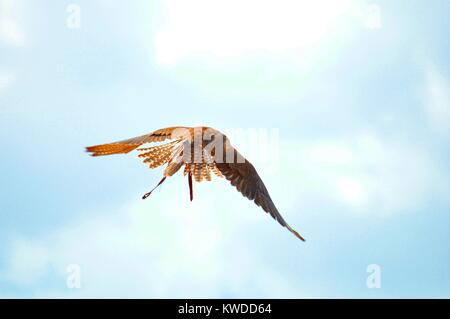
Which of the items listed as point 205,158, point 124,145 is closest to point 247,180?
point 205,158

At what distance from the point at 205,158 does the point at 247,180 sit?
1070mm

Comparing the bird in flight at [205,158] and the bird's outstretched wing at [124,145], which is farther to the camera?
the bird in flight at [205,158]

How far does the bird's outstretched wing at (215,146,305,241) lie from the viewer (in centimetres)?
1225

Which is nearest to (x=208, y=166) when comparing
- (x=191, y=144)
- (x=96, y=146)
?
(x=191, y=144)

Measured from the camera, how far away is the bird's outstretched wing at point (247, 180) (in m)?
12.2

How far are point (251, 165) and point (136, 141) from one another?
8.72 feet

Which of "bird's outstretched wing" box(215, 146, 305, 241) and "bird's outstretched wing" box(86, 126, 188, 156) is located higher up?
"bird's outstretched wing" box(86, 126, 188, 156)

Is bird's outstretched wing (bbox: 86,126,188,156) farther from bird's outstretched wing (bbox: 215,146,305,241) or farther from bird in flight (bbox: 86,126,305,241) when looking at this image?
bird's outstretched wing (bbox: 215,146,305,241)

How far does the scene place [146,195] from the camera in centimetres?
1143

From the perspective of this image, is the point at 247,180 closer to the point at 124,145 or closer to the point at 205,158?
the point at 205,158

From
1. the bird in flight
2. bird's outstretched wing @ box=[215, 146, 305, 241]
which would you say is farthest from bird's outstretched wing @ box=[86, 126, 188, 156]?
bird's outstretched wing @ box=[215, 146, 305, 241]

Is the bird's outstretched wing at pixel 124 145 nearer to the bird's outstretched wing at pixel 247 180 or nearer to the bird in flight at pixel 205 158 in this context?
the bird in flight at pixel 205 158

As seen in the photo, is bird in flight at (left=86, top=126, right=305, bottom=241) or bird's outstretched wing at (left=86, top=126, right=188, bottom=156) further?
bird in flight at (left=86, top=126, right=305, bottom=241)

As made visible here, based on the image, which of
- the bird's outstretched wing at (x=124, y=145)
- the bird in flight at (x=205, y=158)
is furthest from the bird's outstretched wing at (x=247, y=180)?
the bird's outstretched wing at (x=124, y=145)
